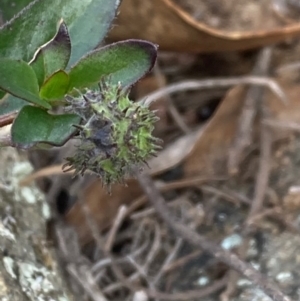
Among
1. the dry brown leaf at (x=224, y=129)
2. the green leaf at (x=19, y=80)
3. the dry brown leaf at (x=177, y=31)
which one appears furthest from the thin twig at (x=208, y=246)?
the green leaf at (x=19, y=80)

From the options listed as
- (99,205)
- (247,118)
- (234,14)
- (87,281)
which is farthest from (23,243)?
(234,14)

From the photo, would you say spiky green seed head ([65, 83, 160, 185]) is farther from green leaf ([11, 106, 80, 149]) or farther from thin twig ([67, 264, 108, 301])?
thin twig ([67, 264, 108, 301])

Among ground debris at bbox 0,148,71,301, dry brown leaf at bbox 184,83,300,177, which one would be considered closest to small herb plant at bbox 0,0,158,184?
ground debris at bbox 0,148,71,301

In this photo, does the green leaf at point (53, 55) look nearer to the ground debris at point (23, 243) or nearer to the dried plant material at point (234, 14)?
the ground debris at point (23, 243)

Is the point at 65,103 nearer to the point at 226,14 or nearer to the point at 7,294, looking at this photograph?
the point at 7,294

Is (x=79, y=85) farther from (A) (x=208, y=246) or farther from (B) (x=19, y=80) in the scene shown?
(A) (x=208, y=246)

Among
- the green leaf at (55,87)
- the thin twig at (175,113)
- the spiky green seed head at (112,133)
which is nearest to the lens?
the spiky green seed head at (112,133)
